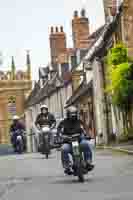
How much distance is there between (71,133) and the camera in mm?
13594

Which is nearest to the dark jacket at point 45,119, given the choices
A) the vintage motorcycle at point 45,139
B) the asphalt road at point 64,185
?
the vintage motorcycle at point 45,139

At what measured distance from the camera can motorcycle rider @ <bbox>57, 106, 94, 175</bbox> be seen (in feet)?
44.2

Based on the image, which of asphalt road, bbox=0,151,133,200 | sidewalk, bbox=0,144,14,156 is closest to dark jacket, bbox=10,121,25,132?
asphalt road, bbox=0,151,133,200

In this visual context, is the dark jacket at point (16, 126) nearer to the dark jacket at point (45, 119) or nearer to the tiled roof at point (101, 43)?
the dark jacket at point (45, 119)

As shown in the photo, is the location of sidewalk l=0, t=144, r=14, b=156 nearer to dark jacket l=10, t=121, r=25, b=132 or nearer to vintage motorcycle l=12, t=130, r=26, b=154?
vintage motorcycle l=12, t=130, r=26, b=154

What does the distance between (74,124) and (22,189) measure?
7.42 ft

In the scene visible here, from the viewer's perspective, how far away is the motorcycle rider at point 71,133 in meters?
13.5

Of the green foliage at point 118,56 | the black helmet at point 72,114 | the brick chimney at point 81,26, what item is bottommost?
the black helmet at point 72,114

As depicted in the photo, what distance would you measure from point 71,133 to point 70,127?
13 centimetres

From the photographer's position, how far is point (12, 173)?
53.7 ft

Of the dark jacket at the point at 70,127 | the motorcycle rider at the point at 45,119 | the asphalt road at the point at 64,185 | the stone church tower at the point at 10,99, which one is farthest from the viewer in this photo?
the stone church tower at the point at 10,99

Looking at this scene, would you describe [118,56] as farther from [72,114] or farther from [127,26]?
[72,114]

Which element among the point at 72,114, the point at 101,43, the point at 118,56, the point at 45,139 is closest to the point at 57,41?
the point at 101,43

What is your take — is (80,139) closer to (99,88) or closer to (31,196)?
(31,196)
